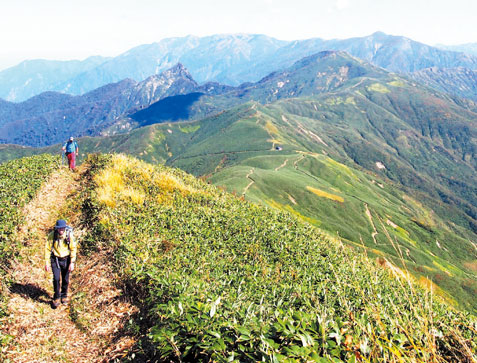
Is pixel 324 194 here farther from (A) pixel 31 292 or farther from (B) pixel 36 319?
(B) pixel 36 319

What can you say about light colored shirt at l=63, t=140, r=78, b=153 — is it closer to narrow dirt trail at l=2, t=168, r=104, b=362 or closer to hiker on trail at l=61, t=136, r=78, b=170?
hiker on trail at l=61, t=136, r=78, b=170

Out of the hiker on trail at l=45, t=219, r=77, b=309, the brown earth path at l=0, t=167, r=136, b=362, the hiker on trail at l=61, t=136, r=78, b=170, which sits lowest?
the brown earth path at l=0, t=167, r=136, b=362

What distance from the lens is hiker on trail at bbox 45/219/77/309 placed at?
1262 centimetres

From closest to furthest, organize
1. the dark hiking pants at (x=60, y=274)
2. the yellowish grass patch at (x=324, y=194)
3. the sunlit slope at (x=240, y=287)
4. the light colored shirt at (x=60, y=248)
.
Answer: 1. the sunlit slope at (x=240, y=287)
2. the dark hiking pants at (x=60, y=274)
3. the light colored shirt at (x=60, y=248)
4. the yellowish grass patch at (x=324, y=194)

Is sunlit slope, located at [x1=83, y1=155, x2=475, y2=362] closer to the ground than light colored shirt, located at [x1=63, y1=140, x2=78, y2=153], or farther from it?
closer to the ground

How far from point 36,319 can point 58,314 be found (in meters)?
0.84

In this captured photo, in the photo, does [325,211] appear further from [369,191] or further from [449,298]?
[369,191]

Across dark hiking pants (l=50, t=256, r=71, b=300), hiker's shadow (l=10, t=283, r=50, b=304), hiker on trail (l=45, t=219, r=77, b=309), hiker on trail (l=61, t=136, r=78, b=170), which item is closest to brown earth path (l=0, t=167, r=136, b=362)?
hiker's shadow (l=10, t=283, r=50, b=304)

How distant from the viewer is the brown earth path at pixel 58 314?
9516mm

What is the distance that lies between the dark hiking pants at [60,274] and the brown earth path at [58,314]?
1.46 feet

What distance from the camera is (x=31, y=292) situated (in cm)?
1264

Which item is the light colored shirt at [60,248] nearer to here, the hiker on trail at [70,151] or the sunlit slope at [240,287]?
the sunlit slope at [240,287]

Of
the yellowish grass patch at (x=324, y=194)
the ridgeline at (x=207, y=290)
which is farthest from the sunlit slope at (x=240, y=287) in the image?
the yellowish grass patch at (x=324, y=194)

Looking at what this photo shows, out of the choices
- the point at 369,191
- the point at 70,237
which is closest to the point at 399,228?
the point at 369,191
